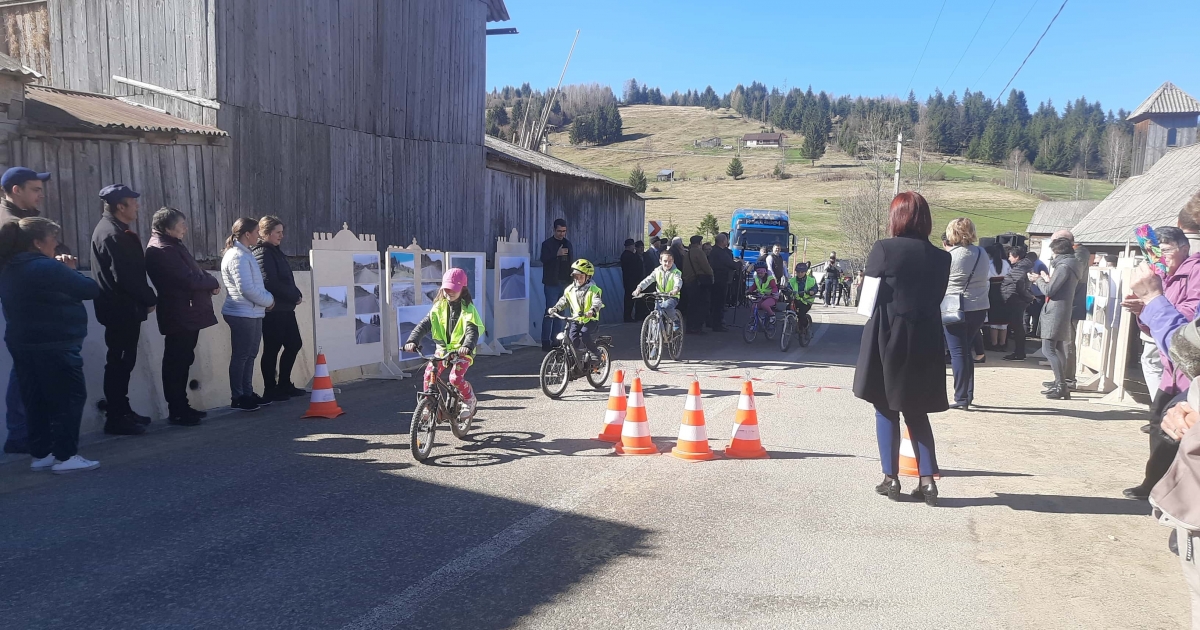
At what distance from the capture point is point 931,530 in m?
5.25

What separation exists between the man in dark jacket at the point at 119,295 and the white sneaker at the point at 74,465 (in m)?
1.24

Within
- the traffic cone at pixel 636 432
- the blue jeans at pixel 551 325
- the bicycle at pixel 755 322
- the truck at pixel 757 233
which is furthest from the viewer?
Result: the truck at pixel 757 233

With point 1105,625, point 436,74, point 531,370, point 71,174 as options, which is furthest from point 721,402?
point 436,74

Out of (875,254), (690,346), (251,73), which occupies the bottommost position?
(690,346)

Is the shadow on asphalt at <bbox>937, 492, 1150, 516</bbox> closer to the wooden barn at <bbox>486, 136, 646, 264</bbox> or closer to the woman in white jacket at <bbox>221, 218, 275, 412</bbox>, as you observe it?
the woman in white jacket at <bbox>221, 218, 275, 412</bbox>

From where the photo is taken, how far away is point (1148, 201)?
1056 inches

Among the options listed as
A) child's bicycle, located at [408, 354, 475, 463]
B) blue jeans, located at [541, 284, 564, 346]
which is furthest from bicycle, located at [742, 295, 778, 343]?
child's bicycle, located at [408, 354, 475, 463]

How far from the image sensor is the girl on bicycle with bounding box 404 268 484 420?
7.15 m

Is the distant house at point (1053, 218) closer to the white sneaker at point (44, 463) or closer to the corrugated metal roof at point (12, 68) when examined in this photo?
the corrugated metal roof at point (12, 68)

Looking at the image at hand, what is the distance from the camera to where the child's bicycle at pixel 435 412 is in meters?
6.62

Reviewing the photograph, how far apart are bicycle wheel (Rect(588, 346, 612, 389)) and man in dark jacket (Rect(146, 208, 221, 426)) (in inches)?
181

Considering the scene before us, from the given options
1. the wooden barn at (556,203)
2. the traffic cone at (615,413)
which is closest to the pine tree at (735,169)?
the wooden barn at (556,203)

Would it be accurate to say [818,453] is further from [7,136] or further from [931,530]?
[7,136]

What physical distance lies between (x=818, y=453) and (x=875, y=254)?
7.44 feet
